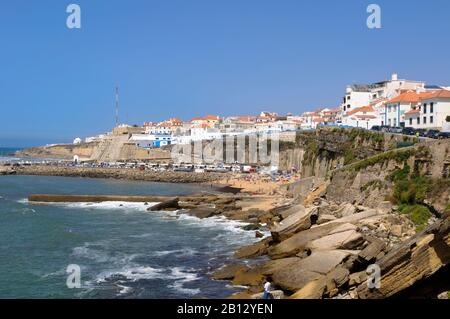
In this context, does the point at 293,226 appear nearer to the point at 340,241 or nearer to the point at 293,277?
the point at 340,241

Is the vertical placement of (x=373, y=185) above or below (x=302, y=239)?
above

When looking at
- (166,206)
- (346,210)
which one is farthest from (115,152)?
(346,210)

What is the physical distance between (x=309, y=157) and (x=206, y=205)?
16.6 meters

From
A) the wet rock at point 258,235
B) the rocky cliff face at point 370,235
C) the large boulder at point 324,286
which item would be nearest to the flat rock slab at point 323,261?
the rocky cliff face at point 370,235

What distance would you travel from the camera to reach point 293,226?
2597 centimetres

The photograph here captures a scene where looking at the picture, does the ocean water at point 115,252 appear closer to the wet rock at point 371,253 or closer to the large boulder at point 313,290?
the large boulder at point 313,290

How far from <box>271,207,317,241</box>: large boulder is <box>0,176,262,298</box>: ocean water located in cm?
290

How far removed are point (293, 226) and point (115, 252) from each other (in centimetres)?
1031

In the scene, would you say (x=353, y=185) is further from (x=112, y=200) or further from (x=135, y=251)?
(x=112, y=200)

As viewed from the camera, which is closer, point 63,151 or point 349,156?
point 349,156

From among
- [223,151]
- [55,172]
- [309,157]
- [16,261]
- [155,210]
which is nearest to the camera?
→ [16,261]

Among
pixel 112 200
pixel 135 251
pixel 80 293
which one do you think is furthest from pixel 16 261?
pixel 112 200
